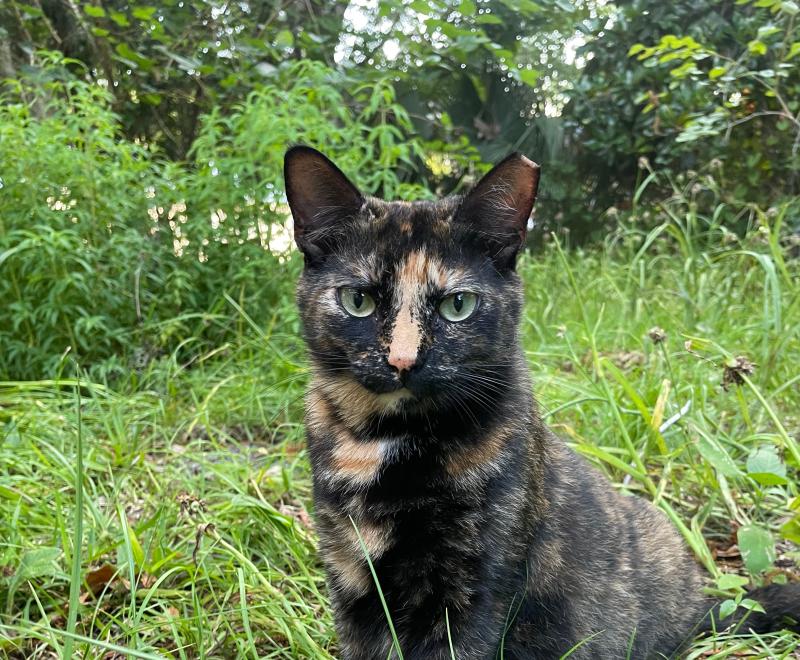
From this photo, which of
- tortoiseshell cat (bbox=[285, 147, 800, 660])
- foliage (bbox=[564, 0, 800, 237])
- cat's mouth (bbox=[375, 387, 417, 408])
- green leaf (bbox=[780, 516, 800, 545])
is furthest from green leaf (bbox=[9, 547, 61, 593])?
foliage (bbox=[564, 0, 800, 237])

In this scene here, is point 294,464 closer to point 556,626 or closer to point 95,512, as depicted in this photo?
point 95,512

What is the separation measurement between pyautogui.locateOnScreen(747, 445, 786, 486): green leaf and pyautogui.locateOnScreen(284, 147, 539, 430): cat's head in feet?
2.85

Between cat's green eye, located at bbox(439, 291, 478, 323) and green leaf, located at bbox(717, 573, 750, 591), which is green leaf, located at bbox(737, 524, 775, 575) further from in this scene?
cat's green eye, located at bbox(439, 291, 478, 323)

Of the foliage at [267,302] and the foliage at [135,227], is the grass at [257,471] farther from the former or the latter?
the foliage at [135,227]

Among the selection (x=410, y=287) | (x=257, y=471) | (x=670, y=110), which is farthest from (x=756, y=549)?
(x=670, y=110)

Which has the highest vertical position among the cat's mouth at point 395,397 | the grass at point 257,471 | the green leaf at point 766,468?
the cat's mouth at point 395,397

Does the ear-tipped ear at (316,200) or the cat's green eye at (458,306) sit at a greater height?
the ear-tipped ear at (316,200)

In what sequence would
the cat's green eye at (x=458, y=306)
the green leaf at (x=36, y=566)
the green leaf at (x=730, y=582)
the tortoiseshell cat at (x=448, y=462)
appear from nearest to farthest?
the tortoiseshell cat at (x=448, y=462) → the cat's green eye at (x=458, y=306) → the green leaf at (x=730, y=582) → the green leaf at (x=36, y=566)

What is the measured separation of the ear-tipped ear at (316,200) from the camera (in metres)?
1.89

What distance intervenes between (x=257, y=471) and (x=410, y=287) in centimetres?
145

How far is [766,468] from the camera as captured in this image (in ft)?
6.89

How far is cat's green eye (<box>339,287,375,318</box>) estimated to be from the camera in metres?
1.79

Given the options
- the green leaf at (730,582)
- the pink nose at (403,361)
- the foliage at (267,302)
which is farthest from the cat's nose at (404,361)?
the green leaf at (730,582)

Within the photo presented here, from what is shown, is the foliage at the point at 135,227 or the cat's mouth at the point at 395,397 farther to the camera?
the foliage at the point at 135,227
